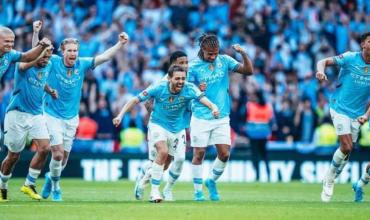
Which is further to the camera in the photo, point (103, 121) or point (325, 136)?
point (325, 136)

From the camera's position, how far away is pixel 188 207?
17.1 meters

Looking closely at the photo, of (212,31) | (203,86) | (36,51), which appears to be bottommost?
(203,86)

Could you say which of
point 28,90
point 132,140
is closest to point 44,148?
point 28,90

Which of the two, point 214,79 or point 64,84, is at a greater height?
point 214,79

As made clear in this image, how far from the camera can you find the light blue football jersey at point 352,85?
19203 mm

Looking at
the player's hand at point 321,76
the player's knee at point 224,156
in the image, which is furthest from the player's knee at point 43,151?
the player's hand at point 321,76

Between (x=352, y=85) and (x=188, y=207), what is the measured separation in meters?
4.15

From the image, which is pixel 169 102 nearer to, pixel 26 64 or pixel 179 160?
Answer: pixel 179 160

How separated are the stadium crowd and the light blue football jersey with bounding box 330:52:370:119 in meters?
10.2

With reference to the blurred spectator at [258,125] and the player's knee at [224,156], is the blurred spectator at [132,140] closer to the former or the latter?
the blurred spectator at [258,125]

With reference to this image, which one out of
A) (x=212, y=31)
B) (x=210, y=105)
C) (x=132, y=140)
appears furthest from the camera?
(x=212, y=31)

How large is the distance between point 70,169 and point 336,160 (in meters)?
11.2

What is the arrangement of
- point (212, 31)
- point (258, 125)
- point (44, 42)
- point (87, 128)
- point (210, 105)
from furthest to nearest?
point (212, 31) < point (87, 128) < point (258, 125) < point (210, 105) < point (44, 42)

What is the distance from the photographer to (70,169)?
2892cm
